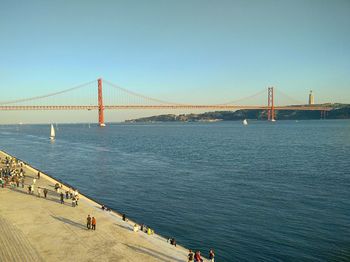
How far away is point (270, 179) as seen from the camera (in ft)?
124

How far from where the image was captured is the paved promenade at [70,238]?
16.4 metres

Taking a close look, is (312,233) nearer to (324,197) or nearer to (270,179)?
(324,197)

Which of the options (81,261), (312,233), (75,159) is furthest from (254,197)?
→ (75,159)

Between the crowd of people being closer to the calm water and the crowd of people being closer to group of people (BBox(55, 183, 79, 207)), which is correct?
group of people (BBox(55, 183, 79, 207))

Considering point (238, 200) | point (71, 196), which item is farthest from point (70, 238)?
point (238, 200)

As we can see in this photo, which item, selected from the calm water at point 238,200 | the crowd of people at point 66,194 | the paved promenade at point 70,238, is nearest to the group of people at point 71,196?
the crowd of people at point 66,194

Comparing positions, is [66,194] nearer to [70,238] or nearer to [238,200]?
[70,238]

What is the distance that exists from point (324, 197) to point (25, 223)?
934 inches

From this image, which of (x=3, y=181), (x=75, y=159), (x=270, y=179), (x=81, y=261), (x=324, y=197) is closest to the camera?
(x=81, y=261)

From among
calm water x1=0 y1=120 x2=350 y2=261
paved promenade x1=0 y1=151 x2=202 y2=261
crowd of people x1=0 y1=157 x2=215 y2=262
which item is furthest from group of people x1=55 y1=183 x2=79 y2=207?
calm water x1=0 y1=120 x2=350 y2=261

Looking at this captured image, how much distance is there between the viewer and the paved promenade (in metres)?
16.4

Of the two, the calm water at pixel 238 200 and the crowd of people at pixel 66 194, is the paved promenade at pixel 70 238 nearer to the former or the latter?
the crowd of people at pixel 66 194

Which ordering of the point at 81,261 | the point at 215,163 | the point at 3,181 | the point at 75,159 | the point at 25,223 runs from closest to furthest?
the point at 81,261 → the point at 25,223 → the point at 3,181 → the point at 215,163 → the point at 75,159

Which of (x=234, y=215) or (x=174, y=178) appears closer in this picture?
(x=234, y=215)
